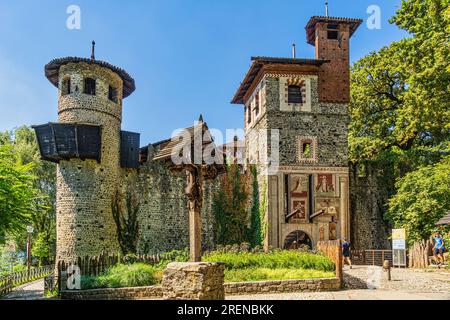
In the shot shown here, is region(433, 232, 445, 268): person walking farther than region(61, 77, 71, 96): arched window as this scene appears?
No

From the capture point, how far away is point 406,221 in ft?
78.6

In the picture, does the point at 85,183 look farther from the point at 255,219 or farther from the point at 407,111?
the point at 407,111

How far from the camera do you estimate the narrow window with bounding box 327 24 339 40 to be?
85.1 ft

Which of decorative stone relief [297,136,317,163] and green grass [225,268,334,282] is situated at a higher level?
decorative stone relief [297,136,317,163]

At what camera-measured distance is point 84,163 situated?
22.5m

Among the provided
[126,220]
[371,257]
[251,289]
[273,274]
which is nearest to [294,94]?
[371,257]

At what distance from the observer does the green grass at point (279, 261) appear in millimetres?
16422

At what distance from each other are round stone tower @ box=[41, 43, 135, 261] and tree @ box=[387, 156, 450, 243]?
1497 centimetres

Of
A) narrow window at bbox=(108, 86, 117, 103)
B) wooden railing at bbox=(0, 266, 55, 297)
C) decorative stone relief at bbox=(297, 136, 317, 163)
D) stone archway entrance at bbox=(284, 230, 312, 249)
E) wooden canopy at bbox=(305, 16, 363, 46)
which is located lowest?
wooden railing at bbox=(0, 266, 55, 297)

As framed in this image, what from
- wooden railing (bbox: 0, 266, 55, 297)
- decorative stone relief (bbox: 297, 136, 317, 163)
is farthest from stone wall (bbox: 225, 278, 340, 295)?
wooden railing (bbox: 0, 266, 55, 297)

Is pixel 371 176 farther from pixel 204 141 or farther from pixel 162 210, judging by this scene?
pixel 204 141

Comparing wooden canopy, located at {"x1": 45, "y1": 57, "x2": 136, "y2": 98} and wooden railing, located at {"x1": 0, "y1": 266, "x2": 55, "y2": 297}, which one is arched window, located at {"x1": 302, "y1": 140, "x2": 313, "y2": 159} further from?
wooden railing, located at {"x1": 0, "y1": 266, "x2": 55, "y2": 297}

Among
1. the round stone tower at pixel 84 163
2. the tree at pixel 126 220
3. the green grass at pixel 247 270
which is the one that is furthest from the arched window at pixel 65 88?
the green grass at pixel 247 270

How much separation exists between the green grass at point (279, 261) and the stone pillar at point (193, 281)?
776cm
